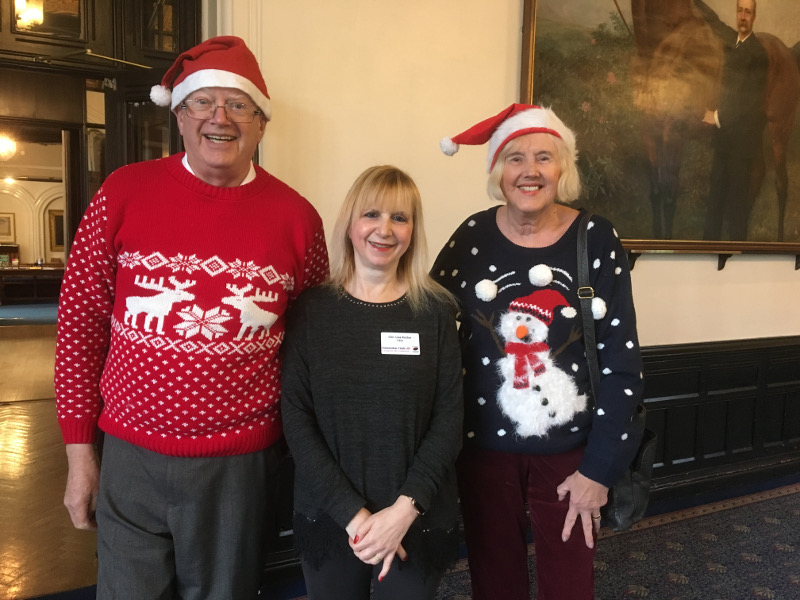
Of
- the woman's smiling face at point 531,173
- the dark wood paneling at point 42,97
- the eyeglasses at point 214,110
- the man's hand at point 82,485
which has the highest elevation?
the dark wood paneling at point 42,97

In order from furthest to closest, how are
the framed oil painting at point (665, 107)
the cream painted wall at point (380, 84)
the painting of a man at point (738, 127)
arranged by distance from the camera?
the painting of a man at point (738, 127)
the framed oil painting at point (665, 107)
the cream painted wall at point (380, 84)

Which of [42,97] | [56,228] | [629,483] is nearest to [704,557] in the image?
Result: [629,483]

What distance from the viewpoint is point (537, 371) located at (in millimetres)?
1579

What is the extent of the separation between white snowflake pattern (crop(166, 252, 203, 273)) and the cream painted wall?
3.45 ft

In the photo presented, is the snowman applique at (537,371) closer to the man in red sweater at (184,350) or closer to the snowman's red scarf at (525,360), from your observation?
the snowman's red scarf at (525,360)

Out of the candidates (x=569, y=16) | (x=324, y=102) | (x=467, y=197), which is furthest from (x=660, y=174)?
(x=324, y=102)

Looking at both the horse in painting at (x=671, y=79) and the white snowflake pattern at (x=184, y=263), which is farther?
the horse in painting at (x=671, y=79)

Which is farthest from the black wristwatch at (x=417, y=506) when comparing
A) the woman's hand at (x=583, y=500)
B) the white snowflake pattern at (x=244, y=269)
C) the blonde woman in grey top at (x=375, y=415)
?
the white snowflake pattern at (x=244, y=269)

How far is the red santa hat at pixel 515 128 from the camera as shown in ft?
5.42

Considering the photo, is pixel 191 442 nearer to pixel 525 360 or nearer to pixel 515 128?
pixel 525 360

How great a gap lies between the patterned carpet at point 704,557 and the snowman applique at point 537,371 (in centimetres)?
134

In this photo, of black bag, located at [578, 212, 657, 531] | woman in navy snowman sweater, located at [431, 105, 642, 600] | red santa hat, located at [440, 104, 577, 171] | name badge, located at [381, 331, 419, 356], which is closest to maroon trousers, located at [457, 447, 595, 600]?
woman in navy snowman sweater, located at [431, 105, 642, 600]

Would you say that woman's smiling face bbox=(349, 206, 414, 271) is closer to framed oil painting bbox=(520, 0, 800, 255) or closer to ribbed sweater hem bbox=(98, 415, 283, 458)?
ribbed sweater hem bbox=(98, 415, 283, 458)

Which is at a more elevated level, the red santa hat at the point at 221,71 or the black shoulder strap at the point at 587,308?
the red santa hat at the point at 221,71
